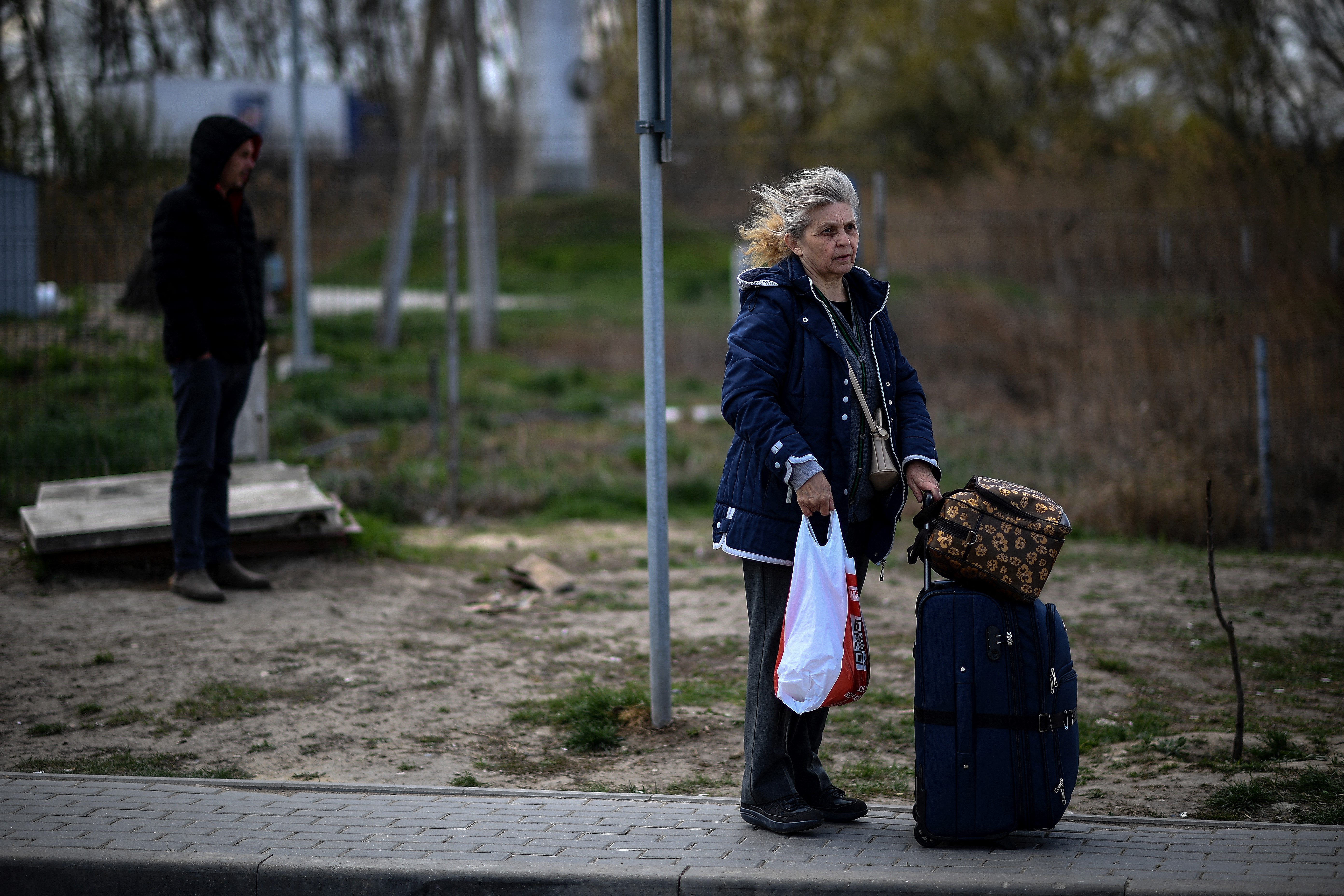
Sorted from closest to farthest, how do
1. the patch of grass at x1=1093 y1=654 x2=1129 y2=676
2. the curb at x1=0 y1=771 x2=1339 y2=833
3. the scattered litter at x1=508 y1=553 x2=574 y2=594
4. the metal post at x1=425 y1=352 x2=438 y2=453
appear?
the curb at x1=0 y1=771 x2=1339 y2=833, the patch of grass at x1=1093 y1=654 x2=1129 y2=676, the scattered litter at x1=508 y1=553 x2=574 y2=594, the metal post at x1=425 y1=352 x2=438 y2=453

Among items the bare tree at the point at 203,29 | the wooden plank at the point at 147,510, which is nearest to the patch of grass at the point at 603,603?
A: the wooden plank at the point at 147,510

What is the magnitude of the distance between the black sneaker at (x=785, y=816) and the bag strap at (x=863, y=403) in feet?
3.67

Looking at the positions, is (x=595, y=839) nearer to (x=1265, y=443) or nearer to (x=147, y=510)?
(x=147, y=510)

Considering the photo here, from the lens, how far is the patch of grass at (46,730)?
455cm

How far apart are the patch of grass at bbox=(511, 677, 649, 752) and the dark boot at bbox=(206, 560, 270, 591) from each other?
80.3 inches

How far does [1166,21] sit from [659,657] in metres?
17.8

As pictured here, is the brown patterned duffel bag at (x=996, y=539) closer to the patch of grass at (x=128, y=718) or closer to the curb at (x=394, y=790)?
the curb at (x=394, y=790)

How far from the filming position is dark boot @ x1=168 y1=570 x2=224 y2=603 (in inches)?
235

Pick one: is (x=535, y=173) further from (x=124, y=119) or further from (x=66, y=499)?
(x=66, y=499)

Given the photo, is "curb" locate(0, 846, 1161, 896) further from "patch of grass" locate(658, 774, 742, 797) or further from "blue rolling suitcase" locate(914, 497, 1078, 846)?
"patch of grass" locate(658, 774, 742, 797)

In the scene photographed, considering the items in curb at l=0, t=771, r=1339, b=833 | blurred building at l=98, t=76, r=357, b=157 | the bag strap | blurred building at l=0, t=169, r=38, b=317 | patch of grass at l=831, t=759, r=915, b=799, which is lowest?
patch of grass at l=831, t=759, r=915, b=799

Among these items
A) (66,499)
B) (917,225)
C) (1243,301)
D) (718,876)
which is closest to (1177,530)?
(1243,301)

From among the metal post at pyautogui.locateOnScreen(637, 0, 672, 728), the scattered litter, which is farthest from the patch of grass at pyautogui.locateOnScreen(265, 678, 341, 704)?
the scattered litter

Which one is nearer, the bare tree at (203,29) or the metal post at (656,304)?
the metal post at (656,304)
